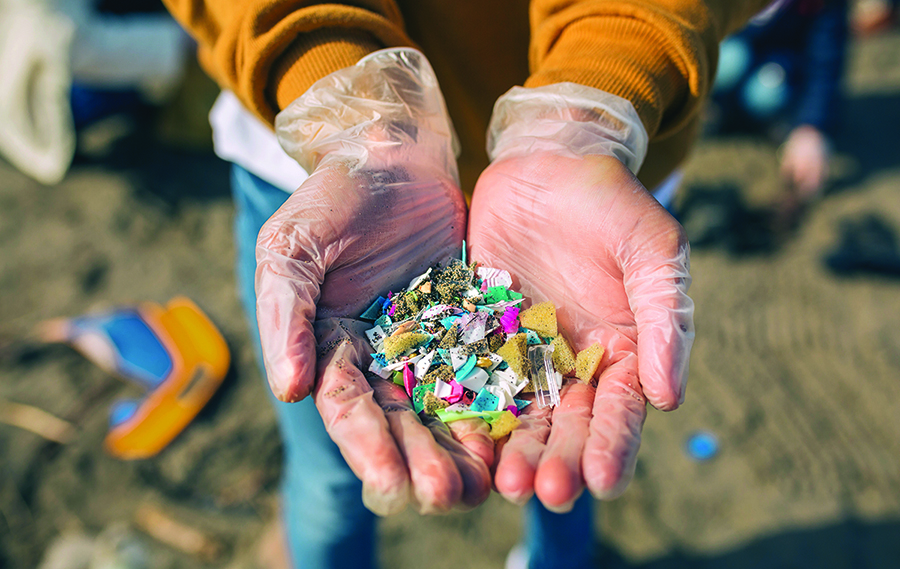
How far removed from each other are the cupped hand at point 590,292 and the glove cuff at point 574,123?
0.05m

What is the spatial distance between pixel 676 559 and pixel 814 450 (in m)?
0.81

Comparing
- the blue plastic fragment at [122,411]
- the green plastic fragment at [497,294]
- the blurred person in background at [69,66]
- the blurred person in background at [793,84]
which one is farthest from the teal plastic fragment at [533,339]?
the blurred person in background at [69,66]

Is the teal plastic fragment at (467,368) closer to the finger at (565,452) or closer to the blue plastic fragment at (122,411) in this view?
the finger at (565,452)

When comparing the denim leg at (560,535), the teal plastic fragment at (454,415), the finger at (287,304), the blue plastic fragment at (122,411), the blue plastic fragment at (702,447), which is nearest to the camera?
the finger at (287,304)

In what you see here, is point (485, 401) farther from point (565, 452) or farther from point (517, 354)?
point (565, 452)

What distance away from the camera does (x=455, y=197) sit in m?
1.49

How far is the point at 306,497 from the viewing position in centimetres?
173

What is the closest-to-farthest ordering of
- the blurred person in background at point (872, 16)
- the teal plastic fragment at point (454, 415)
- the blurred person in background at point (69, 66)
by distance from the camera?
the teal plastic fragment at point (454, 415), the blurred person in background at point (69, 66), the blurred person in background at point (872, 16)

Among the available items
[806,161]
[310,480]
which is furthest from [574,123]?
[806,161]

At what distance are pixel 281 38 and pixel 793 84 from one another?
4.02 metres

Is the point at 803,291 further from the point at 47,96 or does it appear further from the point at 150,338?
the point at 47,96

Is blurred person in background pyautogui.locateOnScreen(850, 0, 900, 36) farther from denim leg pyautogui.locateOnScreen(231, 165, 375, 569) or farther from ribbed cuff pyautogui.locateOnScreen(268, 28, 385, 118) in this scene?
denim leg pyautogui.locateOnScreen(231, 165, 375, 569)

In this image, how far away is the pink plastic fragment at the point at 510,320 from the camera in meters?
1.40

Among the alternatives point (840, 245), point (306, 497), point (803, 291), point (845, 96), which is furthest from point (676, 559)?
point (845, 96)
